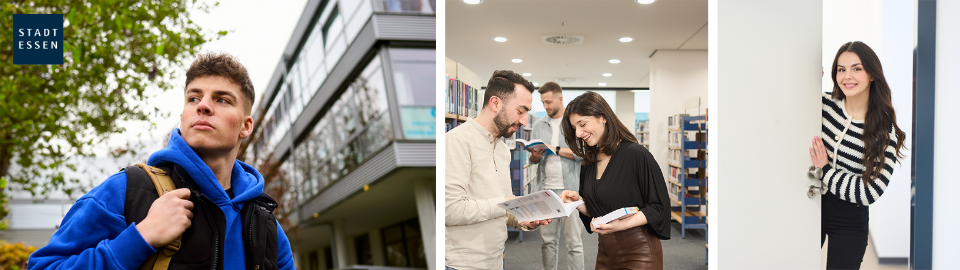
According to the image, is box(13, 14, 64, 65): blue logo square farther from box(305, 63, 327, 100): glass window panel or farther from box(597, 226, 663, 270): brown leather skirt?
box(597, 226, 663, 270): brown leather skirt

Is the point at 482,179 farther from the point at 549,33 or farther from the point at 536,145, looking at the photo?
the point at 549,33

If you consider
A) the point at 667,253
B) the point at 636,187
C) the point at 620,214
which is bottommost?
the point at 667,253

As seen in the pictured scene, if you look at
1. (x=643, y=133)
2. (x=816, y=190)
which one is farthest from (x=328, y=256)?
(x=816, y=190)

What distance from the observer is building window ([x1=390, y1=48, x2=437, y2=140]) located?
2.48 m

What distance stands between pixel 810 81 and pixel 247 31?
2.77 meters

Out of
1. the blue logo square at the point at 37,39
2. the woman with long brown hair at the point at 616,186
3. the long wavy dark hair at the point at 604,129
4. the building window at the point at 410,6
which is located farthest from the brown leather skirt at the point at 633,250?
the blue logo square at the point at 37,39

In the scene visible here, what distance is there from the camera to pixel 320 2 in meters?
2.50

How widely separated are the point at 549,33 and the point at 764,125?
1.07 meters

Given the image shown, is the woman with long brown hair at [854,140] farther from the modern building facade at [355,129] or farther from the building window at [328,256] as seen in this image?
the building window at [328,256]

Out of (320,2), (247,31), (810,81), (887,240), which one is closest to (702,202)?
(887,240)

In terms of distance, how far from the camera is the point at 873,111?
1907 mm

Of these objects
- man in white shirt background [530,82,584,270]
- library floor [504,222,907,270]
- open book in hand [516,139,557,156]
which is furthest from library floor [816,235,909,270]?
open book in hand [516,139,557,156]

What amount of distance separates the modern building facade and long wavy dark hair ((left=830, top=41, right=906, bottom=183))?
6.48 ft

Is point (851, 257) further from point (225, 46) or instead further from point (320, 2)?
point (225, 46)
